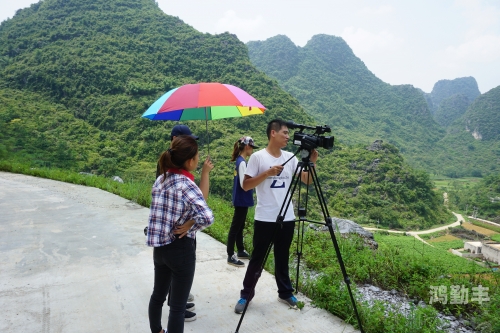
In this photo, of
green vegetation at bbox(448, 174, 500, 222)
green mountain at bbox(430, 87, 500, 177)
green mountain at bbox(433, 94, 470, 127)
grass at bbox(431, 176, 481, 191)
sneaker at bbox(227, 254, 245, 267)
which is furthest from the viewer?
green mountain at bbox(433, 94, 470, 127)

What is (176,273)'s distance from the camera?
1.77 m

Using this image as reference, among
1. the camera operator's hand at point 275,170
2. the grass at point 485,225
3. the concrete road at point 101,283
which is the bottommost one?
the grass at point 485,225

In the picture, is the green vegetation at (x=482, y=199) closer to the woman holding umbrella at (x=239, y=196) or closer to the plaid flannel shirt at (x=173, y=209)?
the woman holding umbrella at (x=239, y=196)

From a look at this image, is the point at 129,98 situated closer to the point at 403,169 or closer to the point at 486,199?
the point at 403,169

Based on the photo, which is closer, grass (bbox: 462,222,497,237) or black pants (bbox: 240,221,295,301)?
black pants (bbox: 240,221,295,301)

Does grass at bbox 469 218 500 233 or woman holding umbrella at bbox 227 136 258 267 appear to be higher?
woman holding umbrella at bbox 227 136 258 267

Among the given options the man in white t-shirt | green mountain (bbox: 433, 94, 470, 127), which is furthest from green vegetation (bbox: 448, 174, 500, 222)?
green mountain (bbox: 433, 94, 470, 127)

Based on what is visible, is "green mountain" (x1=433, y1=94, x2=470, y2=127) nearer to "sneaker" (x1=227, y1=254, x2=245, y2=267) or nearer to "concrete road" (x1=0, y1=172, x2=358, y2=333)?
"sneaker" (x1=227, y1=254, x2=245, y2=267)

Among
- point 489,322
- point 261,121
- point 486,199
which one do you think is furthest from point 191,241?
point 486,199

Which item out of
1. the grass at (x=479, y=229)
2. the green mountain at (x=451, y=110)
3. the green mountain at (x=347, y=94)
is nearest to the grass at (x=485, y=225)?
the grass at (x=479, y=229)

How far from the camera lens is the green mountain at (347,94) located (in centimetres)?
6875

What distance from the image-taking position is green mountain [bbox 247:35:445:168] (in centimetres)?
6875

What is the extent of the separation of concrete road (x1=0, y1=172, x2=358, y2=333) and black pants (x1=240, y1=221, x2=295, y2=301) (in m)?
0.18

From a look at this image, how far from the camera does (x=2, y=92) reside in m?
29.7
